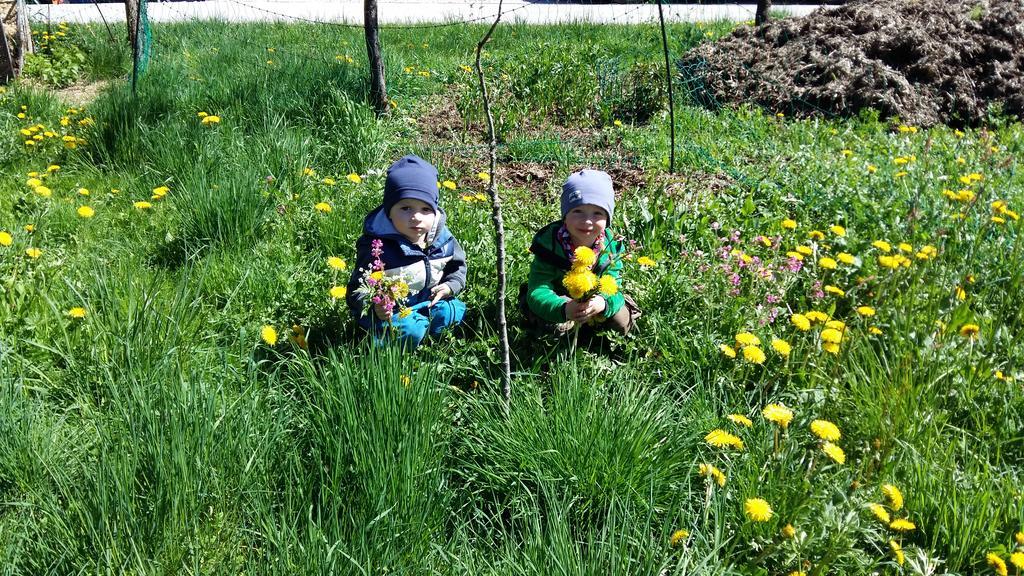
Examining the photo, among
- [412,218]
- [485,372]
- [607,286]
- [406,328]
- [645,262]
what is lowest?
[485,372]

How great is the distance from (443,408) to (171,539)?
2.66 feet

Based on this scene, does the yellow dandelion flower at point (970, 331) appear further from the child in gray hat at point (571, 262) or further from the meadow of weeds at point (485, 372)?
the child in gray hat at point (571, 262)

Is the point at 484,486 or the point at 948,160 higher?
the point at 948,160

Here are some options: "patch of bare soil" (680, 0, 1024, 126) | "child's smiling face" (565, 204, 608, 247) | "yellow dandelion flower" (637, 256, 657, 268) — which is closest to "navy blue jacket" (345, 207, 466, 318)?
"child's smiling face" (565, 204, 608, 247)

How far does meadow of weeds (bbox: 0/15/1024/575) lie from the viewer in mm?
1820

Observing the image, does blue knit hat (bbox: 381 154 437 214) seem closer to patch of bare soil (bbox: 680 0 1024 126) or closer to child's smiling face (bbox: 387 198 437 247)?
child's smiling face (bbox: 387 198 437 247)

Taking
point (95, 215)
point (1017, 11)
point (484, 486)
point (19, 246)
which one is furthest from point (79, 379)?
point (1017, 11)

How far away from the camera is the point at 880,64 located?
6.26m

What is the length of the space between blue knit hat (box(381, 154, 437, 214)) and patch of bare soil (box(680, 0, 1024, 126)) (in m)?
4.16

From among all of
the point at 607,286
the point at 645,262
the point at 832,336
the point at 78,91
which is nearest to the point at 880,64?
the point at 645,262

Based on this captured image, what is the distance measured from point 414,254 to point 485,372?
0.50m

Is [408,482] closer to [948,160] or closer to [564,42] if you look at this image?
[948,160]

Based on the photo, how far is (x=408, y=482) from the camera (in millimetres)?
1909

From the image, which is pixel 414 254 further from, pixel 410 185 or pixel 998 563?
pixel 998 563
